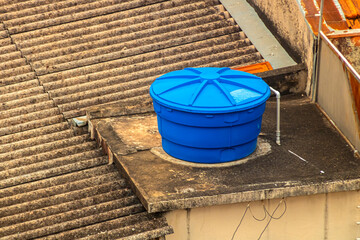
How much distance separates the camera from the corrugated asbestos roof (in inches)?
327

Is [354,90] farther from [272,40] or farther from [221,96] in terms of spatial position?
[272,40]

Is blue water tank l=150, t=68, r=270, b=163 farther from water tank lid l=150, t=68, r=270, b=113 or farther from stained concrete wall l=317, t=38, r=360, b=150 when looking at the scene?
stained concrete wall l=317, t=38, r=360, b=150

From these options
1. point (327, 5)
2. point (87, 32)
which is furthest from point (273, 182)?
point (87, 32)

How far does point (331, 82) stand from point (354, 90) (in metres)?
0.90

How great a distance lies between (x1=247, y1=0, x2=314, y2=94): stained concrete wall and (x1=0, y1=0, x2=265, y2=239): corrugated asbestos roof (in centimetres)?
60

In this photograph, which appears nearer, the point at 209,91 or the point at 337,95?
the point at 209,91

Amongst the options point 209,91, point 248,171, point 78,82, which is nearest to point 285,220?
point 248,171

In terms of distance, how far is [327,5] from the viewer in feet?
35.4

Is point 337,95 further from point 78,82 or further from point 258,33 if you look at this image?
point 78,82

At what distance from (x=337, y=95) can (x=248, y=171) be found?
6.66 ft

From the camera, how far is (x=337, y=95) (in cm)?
948

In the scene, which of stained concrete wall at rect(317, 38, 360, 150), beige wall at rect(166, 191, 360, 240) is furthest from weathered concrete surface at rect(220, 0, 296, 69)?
beige wall at rect(166, 191, 360, 240)

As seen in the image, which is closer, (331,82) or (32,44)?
(331,82)

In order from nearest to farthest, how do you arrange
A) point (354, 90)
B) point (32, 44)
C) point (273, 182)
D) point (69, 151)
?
point (273, 182)
point (354, 90)
point (69, 151)
point (32, 44)
